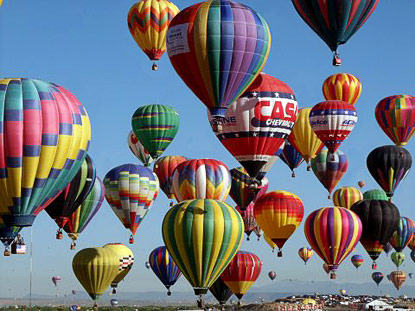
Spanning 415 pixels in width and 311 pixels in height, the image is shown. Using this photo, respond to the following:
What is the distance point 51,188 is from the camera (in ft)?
97.8

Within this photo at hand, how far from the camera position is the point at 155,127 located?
51.4 metres

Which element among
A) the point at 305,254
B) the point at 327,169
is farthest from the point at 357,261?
the point at 327,169

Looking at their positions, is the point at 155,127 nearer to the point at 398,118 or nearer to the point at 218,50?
the point at 398,118

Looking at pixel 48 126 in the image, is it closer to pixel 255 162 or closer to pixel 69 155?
pixel 69 155

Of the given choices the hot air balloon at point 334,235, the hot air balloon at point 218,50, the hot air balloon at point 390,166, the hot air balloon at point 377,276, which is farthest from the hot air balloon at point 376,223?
the hot air balloon at point 377,276

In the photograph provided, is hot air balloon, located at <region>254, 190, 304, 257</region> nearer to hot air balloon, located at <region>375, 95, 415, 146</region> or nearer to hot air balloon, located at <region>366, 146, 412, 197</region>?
hot air balloon, located at <region>366, 146, 412, 197</region>

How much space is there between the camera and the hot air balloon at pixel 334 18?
37.9 m

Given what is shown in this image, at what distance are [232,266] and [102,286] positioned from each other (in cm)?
694

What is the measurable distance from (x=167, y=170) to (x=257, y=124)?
1718cm

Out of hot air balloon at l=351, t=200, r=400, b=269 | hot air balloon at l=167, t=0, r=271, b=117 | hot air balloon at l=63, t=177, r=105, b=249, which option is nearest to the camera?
hot air balloon at l=167, t=0, r=271, b=117

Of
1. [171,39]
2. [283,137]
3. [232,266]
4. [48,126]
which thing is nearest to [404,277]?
[232,266]

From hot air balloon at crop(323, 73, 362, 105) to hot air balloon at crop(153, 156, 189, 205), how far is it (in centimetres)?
954

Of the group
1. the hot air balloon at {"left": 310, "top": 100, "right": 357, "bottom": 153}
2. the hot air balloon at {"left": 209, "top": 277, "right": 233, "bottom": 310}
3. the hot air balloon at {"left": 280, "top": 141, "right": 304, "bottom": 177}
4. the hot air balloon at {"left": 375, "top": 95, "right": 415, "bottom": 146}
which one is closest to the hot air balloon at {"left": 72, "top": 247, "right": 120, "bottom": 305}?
the hot air balloon at {"left": 209, "top": 277, "right": 233, "bottom": 310}

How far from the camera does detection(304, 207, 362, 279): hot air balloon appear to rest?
152 feet
